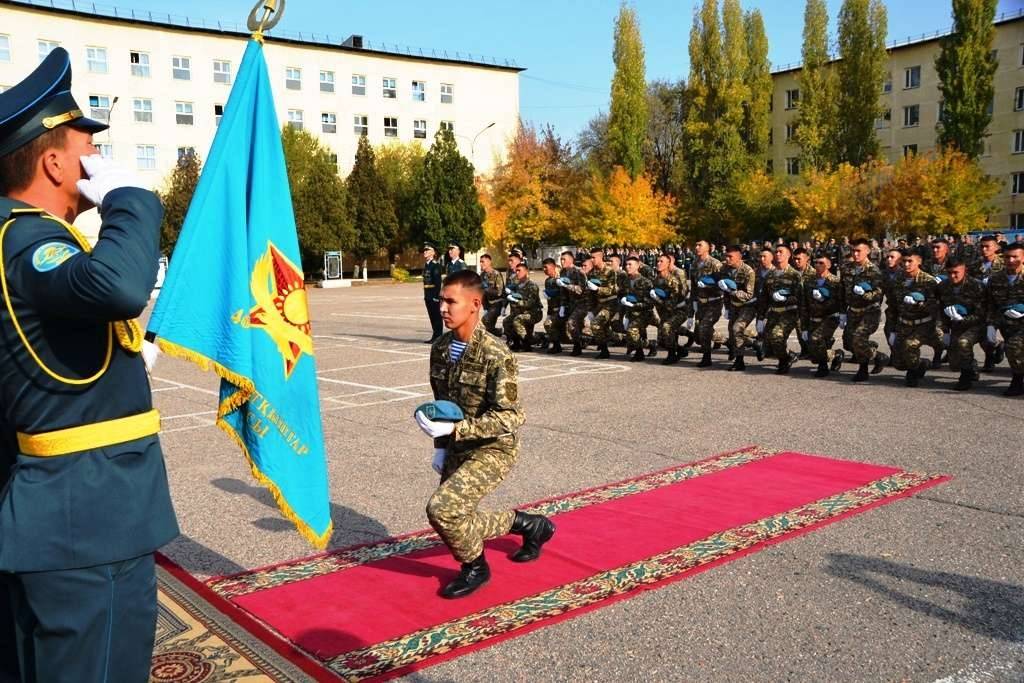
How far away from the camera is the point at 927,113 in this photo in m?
54.9

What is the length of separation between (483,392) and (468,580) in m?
1.08

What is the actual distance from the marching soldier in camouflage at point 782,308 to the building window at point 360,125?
50856 mm

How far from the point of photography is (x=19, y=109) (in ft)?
7.49

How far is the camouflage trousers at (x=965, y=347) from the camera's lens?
11373 millimetres

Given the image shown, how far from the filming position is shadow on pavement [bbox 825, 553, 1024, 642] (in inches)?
173

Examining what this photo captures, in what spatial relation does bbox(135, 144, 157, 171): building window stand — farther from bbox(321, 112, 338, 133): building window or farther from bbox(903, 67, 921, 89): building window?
bbox(903, 67, 921, 89): building window

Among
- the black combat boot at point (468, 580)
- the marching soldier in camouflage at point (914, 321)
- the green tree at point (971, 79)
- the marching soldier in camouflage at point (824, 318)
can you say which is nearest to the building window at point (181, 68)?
the green tree at point (971, 79)

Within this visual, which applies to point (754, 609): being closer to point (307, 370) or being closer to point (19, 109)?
point (307, 370)

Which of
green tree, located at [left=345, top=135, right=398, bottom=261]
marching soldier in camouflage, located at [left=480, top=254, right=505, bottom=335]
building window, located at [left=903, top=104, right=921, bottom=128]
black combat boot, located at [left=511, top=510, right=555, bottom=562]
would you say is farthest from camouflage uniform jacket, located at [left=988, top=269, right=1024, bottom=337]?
building window, located at [left=903, top=104, right=921, bottom=128]

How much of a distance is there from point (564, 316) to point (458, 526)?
12.4 meters

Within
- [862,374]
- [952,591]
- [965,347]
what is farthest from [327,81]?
[952,591]

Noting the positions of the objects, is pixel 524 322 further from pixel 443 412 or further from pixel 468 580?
pixel 443 412

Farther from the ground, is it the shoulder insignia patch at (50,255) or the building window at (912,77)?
the building window at (912,77)

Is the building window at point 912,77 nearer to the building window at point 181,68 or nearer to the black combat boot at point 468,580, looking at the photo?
the building window at point 181,68
